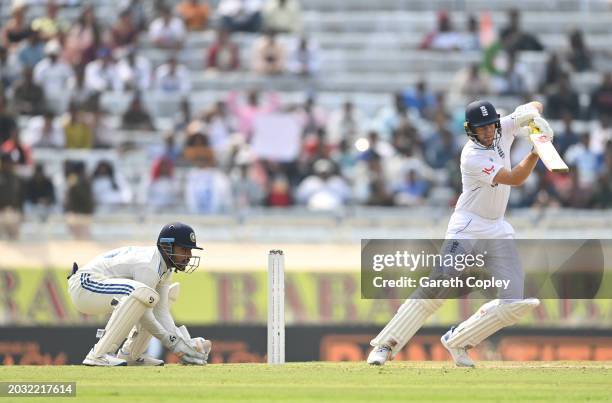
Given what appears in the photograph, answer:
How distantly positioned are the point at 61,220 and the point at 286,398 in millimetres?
7622

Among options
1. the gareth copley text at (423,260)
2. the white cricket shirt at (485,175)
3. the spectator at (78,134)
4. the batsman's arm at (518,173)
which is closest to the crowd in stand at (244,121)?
the spectator at (78,134)

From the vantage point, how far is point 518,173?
11195 millimetres

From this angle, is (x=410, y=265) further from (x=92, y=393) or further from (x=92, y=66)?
(x=92, y=66)

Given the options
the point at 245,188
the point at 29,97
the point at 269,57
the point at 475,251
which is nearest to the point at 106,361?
the point at 475,251

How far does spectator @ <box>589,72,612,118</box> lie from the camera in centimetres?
2103

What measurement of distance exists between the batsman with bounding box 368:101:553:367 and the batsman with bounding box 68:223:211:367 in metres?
1.66

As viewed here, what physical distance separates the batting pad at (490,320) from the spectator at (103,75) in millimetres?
10451

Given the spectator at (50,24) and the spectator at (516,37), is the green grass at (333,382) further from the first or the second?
the spectator at (50,24)

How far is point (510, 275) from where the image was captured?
1166cm

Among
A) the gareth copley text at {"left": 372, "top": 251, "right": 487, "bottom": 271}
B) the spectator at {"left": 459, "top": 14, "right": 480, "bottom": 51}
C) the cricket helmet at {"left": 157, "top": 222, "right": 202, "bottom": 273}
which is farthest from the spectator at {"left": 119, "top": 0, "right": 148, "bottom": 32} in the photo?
the cricket helmet at {"left": 157, "top": 222, "right": 202, "bottom": 273}

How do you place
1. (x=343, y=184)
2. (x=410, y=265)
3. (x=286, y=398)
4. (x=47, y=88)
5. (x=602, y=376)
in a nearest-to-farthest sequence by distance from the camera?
1. (x=286, y=398)
2. (x=602, y=376)
3. (x=410, y=265)
4. (x=343, y=184)
5. (x=47, y=88)

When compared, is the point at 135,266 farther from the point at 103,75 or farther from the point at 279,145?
the point at 103,75

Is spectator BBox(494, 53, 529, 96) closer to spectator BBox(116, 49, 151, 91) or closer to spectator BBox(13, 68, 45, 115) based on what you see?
spectator BBox(116, 49, 151, 91)

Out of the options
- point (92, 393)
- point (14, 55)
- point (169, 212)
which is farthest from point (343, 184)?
point (92, 393)
